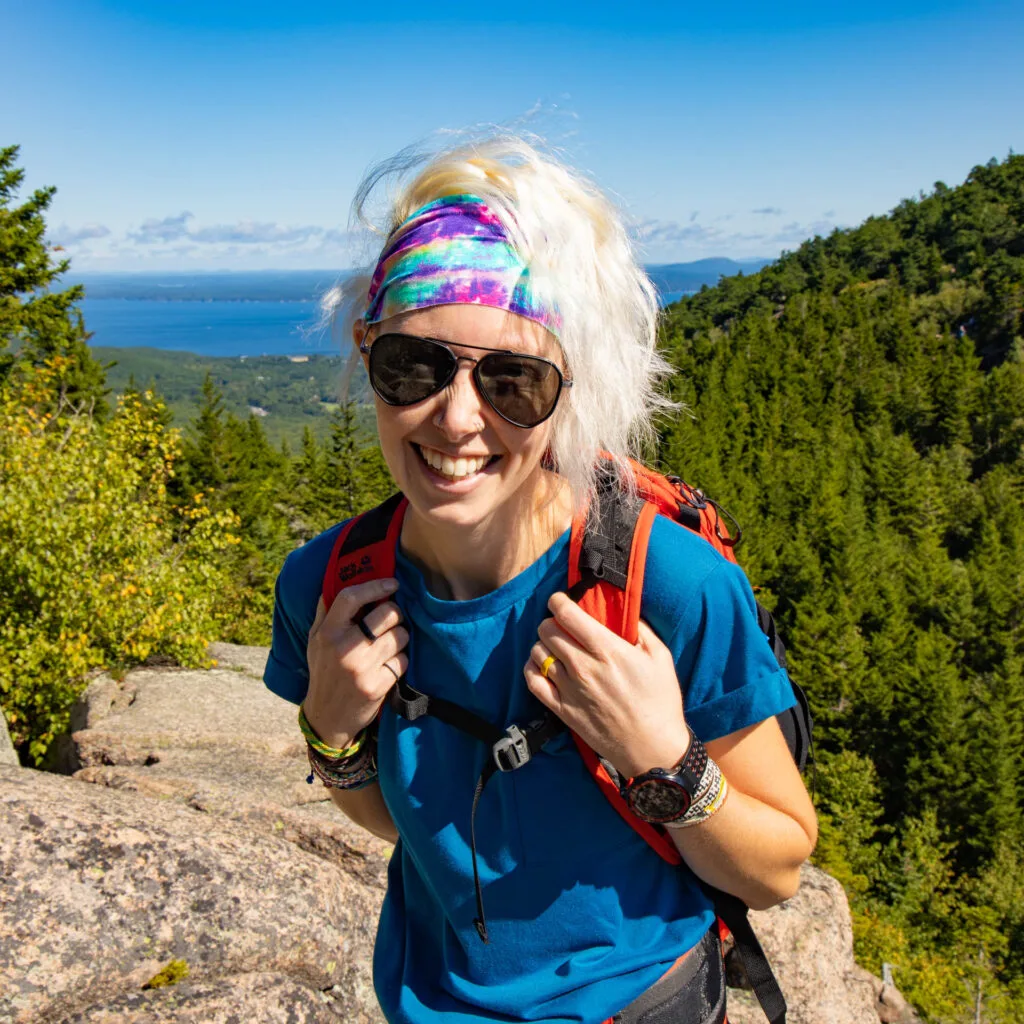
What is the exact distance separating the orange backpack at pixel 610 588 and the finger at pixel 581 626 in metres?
0.05

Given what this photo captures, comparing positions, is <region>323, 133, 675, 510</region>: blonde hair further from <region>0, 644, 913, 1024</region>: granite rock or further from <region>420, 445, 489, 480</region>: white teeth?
<region>0, 644, 913, 1024</region>: granite rock

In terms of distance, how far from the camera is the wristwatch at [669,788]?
1.76 meters

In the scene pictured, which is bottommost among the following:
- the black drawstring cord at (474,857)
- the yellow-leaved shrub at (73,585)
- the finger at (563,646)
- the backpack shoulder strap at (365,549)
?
the yellow-leaved shrub at (73,585)

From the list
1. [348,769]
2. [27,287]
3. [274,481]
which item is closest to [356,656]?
[348,769]

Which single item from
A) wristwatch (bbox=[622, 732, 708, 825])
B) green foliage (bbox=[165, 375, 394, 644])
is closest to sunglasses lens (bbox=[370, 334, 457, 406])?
wristwatch (bbox=[622, 732, 708, 825])

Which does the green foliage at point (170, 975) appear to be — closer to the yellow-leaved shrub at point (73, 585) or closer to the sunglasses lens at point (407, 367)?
the sunglasses lens at point (407, 367)

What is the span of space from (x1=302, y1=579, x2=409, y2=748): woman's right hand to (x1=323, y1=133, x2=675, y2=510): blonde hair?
544 mm

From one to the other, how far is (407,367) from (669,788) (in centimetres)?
106

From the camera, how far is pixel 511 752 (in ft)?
5.94

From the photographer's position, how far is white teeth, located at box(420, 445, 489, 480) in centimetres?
184

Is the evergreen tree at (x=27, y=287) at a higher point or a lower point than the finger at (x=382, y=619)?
higher

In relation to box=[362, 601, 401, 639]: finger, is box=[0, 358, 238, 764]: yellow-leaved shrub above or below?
below

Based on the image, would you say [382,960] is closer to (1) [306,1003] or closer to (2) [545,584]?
(2) [545,584]

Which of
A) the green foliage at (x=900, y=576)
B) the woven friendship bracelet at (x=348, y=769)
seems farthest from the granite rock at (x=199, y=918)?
the green foliage at (x=900, y=576)
